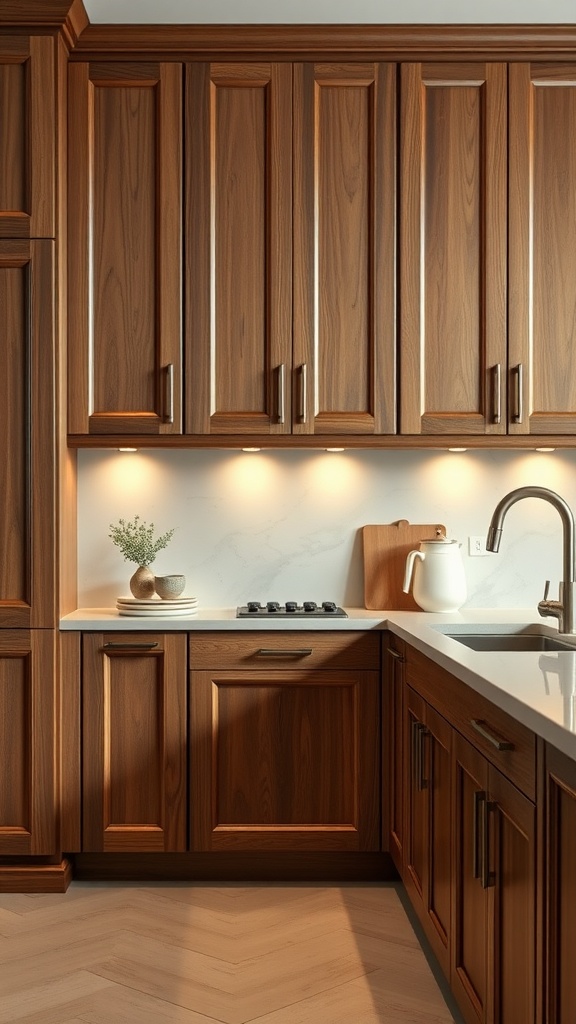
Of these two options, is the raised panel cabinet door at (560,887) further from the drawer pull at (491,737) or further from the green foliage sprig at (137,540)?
the green foliage sprig at (137,540)

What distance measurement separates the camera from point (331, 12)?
3.04 m

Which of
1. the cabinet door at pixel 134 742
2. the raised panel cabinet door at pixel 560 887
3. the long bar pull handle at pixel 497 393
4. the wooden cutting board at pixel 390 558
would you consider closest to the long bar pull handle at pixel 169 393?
the cabinet door at pixel 134 742

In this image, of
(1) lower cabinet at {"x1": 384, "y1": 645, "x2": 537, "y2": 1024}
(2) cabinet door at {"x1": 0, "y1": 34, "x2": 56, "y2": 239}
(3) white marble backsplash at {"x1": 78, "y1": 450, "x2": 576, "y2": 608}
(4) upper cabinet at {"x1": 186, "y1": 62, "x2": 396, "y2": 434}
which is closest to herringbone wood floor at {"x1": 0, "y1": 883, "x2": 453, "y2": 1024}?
(1) lower cabinet at {"x1": 384, "y1": 645, "x2": 537, "y2": 1024}

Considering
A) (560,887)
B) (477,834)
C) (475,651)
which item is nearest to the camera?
(560,887)

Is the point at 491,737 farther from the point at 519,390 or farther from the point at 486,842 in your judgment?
the point at 519,390

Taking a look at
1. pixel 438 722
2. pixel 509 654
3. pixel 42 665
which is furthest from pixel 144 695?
pixel 509 654

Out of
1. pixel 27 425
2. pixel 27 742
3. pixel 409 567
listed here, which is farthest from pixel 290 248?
pixel 27 742

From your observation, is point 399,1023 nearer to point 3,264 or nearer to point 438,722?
point 438,722

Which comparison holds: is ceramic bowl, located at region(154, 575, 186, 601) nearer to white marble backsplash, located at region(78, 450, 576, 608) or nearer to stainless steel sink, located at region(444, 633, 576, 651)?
white marble backsplash, located at region(78, 450, 576, 608)

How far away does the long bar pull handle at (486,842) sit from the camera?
1763mm

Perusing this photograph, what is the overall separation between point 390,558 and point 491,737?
5.73ft

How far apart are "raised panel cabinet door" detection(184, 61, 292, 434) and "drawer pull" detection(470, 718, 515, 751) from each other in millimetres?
1520

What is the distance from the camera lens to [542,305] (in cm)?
317

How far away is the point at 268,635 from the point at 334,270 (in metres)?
1.25
